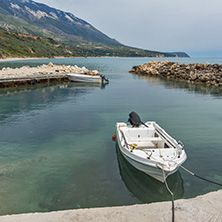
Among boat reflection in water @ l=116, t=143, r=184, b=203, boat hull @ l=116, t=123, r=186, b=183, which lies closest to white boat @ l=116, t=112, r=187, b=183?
boat hull @ l=116, t=123, r=186, b=183

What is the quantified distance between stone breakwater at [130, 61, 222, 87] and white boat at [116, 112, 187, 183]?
142 ft

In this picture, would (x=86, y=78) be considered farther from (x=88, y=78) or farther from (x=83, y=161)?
(x=83, y=161)

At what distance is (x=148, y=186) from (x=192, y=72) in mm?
58866

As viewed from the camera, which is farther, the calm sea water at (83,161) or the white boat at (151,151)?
the white boat at (151,151)

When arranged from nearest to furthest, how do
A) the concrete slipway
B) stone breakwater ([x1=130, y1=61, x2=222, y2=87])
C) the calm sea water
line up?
the concrete slipway < the calm sea water < stone breakwater ([x1=130, y1=61, x2=222, y2=87])

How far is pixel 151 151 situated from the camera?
35.3ft

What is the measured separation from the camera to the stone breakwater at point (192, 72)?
175 ft

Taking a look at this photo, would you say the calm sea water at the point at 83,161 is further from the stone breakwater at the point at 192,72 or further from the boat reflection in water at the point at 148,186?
the stone breakwater at the point at 192,72

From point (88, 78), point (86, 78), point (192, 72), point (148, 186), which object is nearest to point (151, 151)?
point (148, 186)

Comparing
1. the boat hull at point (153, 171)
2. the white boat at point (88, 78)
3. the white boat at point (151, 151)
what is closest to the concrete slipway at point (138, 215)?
the white boat at point (151, 151)

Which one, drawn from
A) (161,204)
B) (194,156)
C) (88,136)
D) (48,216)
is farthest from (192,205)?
(88,136)

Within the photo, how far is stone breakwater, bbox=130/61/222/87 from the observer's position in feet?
175

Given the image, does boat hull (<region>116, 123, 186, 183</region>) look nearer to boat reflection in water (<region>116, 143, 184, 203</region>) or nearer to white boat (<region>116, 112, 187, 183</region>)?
white boat (<region>116, 112, 187, 183</region>)

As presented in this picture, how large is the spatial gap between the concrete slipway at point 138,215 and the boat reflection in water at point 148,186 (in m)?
2.41
